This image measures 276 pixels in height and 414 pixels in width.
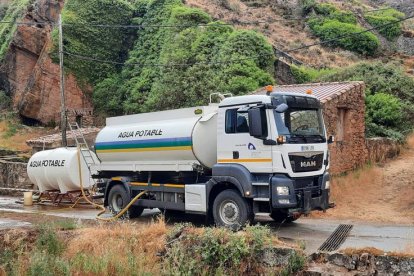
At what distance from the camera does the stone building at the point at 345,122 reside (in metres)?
16.5

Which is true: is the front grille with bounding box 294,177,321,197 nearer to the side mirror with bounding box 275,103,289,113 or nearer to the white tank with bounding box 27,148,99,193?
the side mirror with bounding box 275,103,289,113

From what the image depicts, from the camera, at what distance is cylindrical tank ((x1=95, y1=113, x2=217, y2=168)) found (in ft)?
39.6

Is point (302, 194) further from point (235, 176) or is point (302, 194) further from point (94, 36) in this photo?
point (94, 36)

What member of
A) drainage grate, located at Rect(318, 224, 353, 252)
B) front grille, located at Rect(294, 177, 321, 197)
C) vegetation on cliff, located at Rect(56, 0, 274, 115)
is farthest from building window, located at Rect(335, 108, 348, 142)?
vegetation on cliff, located at Rect(56, 0, 274, 115)

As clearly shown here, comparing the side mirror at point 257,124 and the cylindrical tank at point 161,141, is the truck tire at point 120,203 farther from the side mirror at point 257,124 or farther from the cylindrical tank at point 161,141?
the side mirror at point 257,124

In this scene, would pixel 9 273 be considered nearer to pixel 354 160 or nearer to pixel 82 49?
pixel 354 160

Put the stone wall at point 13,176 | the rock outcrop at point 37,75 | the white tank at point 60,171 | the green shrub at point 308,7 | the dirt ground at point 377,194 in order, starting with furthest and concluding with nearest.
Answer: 1. the green shrub at point 308,7
2. the rock outcrop at point 37,75
3. the stone wall at point 13,176
4. the white tank at point 60,171
5. the dirt ground at point 377,194

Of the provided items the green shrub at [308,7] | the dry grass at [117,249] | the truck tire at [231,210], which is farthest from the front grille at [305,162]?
the green shrub at [308,7]

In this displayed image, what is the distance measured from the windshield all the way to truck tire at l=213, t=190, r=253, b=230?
5.94 feet

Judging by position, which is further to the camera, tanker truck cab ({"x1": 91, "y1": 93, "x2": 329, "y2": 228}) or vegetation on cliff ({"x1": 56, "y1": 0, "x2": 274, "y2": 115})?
vegetation on cliff ({"x1": 56, "y1": 0, "x2": 274, "y2": 115})

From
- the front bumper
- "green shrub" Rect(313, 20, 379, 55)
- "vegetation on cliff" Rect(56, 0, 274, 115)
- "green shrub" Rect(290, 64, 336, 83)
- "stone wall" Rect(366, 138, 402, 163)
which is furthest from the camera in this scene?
"green shrub" Rect(313, 20, 379, 55)

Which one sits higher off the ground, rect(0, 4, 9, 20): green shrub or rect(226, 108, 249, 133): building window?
rect(0, 4, 9, 20): green shrub

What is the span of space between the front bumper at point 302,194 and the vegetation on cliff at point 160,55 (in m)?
13.1

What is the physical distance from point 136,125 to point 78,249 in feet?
15.2
